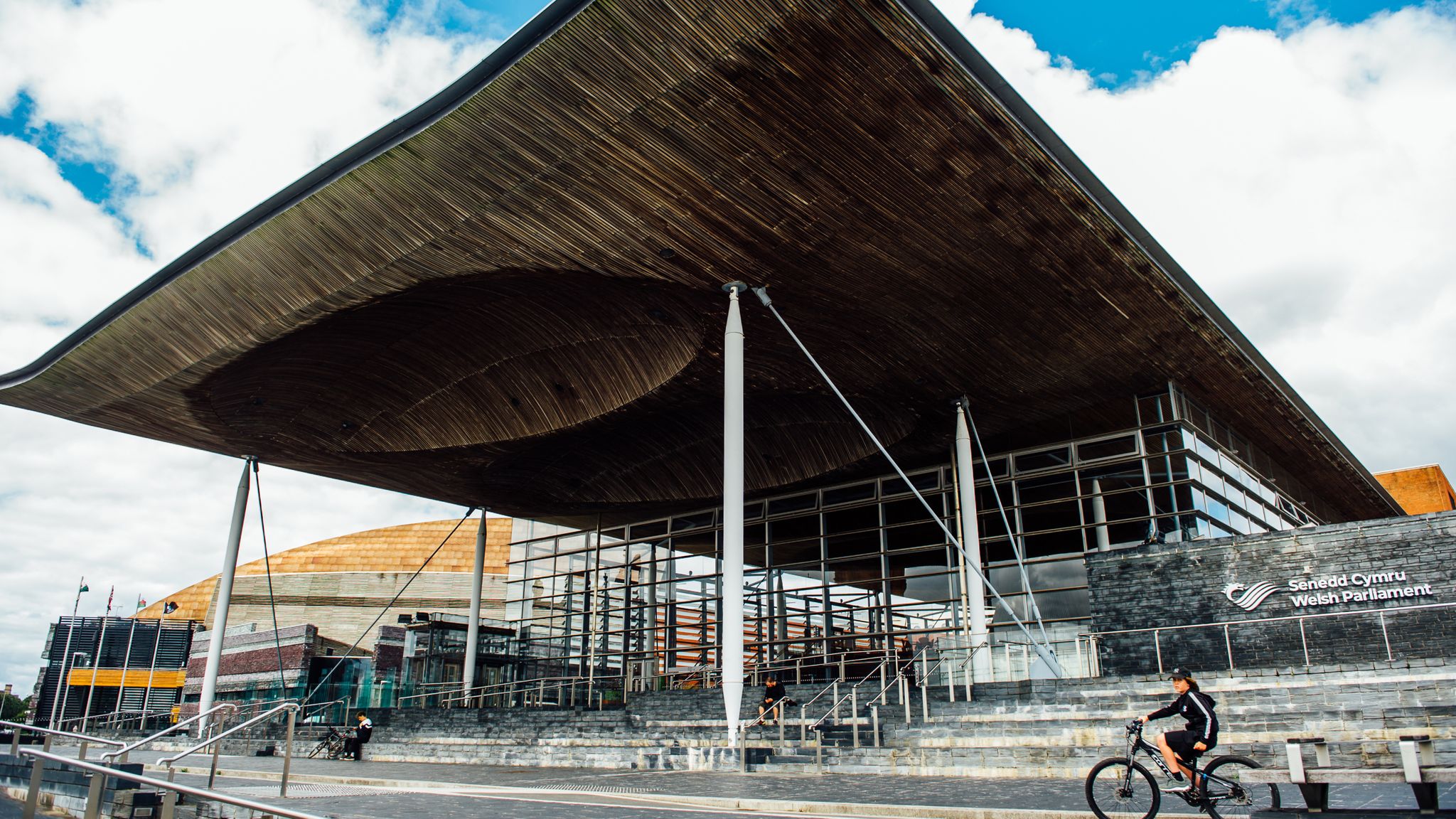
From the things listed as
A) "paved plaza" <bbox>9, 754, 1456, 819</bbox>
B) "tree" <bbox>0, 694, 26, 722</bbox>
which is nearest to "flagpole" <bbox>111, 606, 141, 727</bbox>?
"tree" <bbox>0, 694, 26, 722</bbox>

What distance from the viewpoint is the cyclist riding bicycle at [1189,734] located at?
7.98 metres

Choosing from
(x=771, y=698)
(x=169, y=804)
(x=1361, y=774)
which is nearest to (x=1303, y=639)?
(x=771, y=698)

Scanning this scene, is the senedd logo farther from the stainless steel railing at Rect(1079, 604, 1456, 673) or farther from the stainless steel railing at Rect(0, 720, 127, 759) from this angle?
the stainless steel railing at Rect(0, 720, 127, 759)

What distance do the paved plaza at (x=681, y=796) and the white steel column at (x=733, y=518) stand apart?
2.03 m

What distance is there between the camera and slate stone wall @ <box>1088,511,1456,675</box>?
16.3 metres

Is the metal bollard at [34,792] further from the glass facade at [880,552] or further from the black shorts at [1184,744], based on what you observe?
the glass facade at [880,552]

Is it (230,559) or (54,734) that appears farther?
(230,559)

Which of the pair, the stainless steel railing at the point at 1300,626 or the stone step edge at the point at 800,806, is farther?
the stainless steel railing at the point at 1300,626

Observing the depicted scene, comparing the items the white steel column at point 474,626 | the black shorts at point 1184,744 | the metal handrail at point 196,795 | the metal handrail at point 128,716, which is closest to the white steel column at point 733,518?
the black shorts at point 1184,744

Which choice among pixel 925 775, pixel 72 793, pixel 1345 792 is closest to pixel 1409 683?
pixel 1345 792

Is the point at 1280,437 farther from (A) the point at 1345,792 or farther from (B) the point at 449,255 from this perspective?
(B) the point at 449,255

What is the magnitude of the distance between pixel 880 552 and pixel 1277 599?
1101 centimetres

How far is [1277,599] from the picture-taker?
17.5m

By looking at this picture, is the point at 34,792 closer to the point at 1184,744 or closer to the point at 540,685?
the point at 1184,744
